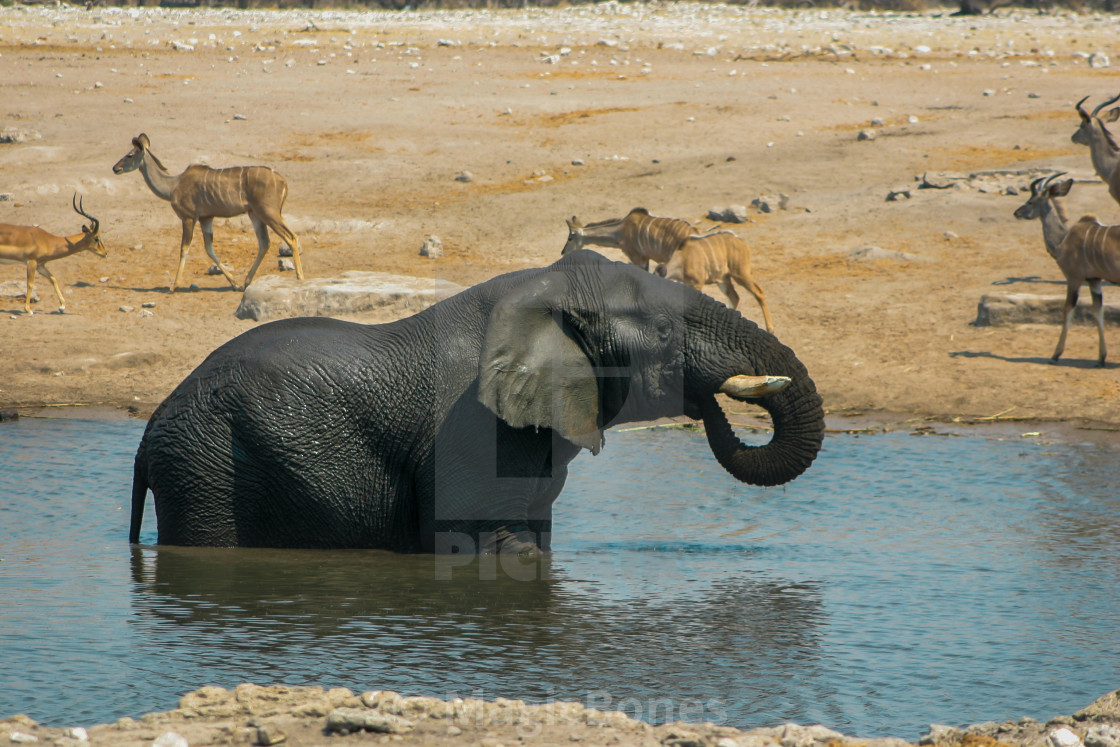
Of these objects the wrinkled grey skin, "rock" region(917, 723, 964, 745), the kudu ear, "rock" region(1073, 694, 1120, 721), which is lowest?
"rock" region(917, 723, 964, 745)

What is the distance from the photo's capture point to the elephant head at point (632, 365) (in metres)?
6.19

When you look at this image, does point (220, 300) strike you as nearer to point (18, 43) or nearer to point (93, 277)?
point (93, 277)

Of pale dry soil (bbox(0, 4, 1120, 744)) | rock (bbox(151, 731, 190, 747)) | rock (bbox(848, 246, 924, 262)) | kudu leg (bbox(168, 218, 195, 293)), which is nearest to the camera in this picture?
rock (bbox(151, 731, 190, 747))

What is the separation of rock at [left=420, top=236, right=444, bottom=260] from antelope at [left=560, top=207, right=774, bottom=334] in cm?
169

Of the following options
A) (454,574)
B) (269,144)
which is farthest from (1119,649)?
(269,144)

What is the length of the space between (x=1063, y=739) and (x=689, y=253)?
9.90m

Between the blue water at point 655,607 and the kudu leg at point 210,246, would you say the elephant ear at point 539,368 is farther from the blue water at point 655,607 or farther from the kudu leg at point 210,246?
the kudu leg at point 210,246

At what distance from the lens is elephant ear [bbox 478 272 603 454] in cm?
614

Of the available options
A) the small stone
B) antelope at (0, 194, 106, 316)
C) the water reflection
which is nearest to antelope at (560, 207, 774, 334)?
antelope at (0, 194, 106, 316)

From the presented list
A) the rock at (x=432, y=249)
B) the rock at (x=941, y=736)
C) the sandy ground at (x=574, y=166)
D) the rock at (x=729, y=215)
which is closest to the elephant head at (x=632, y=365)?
the rock at (x=941, y=736)

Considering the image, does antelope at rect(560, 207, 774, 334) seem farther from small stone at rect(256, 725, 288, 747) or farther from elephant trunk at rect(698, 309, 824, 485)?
small stone at rect(256, 725, 288, 747)

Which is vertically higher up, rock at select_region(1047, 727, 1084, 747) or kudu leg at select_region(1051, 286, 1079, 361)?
kudu leg at select_region(1051, 286, 1079, 361)

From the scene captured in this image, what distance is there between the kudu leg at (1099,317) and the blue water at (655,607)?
3283mm

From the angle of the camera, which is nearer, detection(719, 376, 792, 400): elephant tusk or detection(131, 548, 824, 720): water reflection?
detection(131, 548, 824, 720): water reflection
